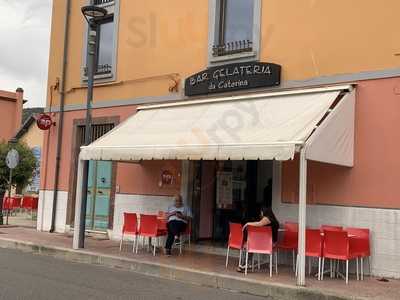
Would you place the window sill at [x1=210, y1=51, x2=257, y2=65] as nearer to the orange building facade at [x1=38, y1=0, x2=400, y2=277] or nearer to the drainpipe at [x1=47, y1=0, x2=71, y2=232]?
the orange building facade at [x1=38, y1=0, x2=400, y2=277]

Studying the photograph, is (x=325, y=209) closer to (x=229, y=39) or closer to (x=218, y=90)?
(x=218, y=90)

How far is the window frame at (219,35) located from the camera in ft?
41.2

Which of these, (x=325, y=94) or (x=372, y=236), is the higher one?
(x=325, y=94)

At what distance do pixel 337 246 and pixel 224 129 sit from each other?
122 inches

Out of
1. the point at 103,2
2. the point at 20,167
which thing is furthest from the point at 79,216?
the point at 20,167

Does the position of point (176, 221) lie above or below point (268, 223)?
below

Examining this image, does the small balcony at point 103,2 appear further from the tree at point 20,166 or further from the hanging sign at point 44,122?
the tree at point 20,166

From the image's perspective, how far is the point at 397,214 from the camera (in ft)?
33.6

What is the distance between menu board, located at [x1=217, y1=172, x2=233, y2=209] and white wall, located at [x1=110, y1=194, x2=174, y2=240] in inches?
45.9

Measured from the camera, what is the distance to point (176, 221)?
1262 centimetres

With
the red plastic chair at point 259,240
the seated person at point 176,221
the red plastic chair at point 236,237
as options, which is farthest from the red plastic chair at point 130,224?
the red plastic chair at point 259,240

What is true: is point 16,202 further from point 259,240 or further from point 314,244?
point 314,244

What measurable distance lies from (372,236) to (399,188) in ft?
3.30

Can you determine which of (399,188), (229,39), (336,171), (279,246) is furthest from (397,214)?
(229,39)
